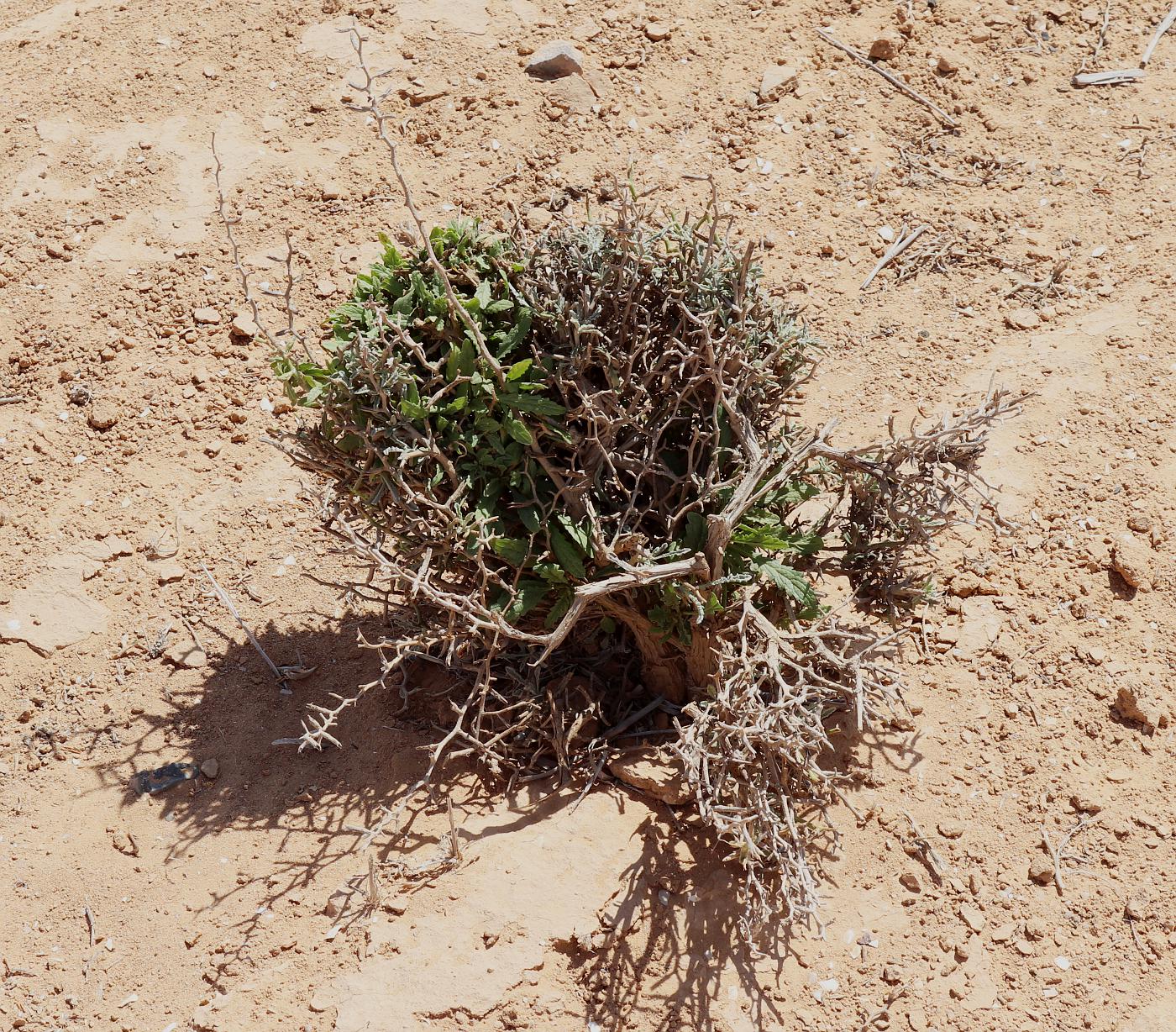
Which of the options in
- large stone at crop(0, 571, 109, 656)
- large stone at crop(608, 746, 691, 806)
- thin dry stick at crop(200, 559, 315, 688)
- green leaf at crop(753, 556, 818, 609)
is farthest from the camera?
large stone at crop(0, 571, 109, 656)

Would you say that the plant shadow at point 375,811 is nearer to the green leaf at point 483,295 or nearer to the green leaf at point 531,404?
the green leaf at point 531,404

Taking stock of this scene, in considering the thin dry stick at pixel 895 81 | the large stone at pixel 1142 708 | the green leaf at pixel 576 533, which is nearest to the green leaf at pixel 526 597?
the green leaf at pixel 576 533

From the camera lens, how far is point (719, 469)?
10.6ft

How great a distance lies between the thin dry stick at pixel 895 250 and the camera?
4930 millimetres

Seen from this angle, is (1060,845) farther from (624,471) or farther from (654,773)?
(624,471)

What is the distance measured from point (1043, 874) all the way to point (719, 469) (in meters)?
1.39

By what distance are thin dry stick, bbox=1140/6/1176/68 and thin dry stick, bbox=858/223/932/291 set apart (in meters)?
1.54

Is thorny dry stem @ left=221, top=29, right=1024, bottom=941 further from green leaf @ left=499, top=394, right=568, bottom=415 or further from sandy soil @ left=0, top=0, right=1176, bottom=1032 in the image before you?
sandy soil @ left=0, top=0, right=1176, bottom=1032

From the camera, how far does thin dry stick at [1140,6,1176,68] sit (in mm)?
5570

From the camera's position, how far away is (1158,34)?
5.67m

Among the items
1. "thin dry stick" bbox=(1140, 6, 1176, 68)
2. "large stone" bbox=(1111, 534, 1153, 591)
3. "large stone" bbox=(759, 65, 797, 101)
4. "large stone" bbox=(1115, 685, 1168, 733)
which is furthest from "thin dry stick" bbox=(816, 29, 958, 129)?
"large stone" bbox=(1115, 685, 1168, 733)

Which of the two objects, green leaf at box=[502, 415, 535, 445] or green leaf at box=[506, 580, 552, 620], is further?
green leaf at box=[506, 580, 552, 620]

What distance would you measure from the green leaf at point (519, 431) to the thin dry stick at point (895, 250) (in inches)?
94.2

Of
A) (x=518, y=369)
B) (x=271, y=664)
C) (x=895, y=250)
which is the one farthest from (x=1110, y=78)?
(x=271, y=664)
